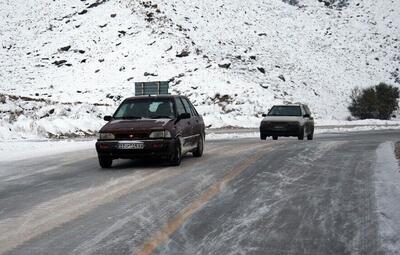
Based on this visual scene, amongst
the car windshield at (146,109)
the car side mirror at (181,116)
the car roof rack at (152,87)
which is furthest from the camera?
the car roof rack at (152,87)

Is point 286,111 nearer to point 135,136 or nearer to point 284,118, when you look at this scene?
point 284,118

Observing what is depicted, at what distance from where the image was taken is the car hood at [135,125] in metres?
11.1

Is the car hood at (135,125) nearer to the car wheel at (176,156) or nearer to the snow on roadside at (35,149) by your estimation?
the car wheel at (176,156)

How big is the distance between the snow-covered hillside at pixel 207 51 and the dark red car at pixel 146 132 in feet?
79.6

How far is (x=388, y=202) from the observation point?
7.26 meters

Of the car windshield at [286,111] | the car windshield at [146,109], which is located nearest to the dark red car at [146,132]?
the car windshield at [146,109]

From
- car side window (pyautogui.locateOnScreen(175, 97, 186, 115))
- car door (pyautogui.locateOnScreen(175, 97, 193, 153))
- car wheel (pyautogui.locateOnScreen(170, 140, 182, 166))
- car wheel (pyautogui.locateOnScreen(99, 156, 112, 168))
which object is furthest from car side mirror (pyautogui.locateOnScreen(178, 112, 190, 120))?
car wheel (pyautogui.locateOnScreen(99, 156, 112, 168))

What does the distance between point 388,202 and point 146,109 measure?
6.24m

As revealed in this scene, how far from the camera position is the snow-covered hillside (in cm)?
4778

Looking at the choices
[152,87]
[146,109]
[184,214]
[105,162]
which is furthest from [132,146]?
[152,87]

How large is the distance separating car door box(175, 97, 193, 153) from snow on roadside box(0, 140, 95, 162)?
463 centimetres

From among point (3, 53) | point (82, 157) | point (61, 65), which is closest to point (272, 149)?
point (82, 157)

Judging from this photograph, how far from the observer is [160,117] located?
38.7 feet

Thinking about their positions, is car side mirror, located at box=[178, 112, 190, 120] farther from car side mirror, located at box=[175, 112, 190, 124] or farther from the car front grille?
the car front grille
